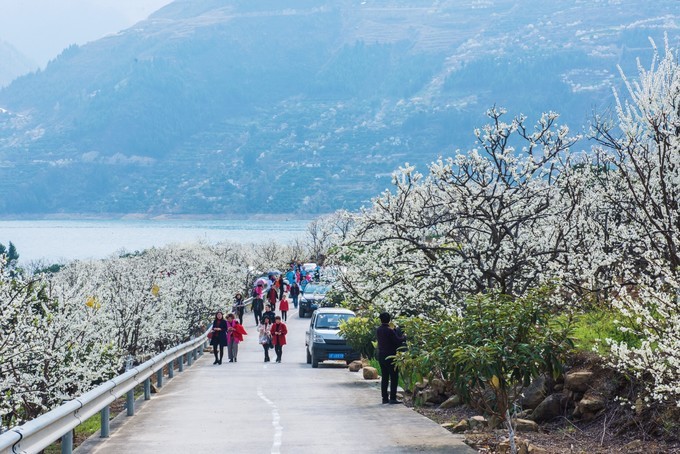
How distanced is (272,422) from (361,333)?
13498 mm

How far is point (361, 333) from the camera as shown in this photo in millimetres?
28344

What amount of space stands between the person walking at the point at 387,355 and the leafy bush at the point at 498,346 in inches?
217

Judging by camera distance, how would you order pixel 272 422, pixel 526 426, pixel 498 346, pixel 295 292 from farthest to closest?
1. pixel 295 292
2. pixel 272 422
3. pixel 526 426
4. pixel 498 346

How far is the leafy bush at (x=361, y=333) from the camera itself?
28.2 m

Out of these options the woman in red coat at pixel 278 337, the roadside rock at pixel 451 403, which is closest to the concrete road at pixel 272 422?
the roadside rock at pixel 451 403

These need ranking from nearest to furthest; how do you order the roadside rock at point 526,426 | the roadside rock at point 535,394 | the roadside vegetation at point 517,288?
1. the roadside vegetation at point 517,288
2. the roadside rock at point 526,426
3. the roadside rock at point 535,394

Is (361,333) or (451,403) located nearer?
(451,403)

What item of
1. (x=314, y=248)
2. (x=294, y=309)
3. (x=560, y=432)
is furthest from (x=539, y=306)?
(x=314, y=248)

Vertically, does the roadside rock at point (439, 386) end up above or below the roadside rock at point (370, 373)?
above

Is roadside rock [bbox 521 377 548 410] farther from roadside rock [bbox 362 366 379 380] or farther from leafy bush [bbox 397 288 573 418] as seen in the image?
roadside rock [bbox 362 366 379 380]

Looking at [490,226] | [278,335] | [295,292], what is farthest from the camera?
[295,292]

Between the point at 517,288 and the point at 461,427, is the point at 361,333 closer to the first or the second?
the point at 517,288

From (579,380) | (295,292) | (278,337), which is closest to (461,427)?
(579,380)

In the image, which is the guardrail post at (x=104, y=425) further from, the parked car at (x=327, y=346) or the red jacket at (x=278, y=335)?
the red jacket at (x=278, y=335)
